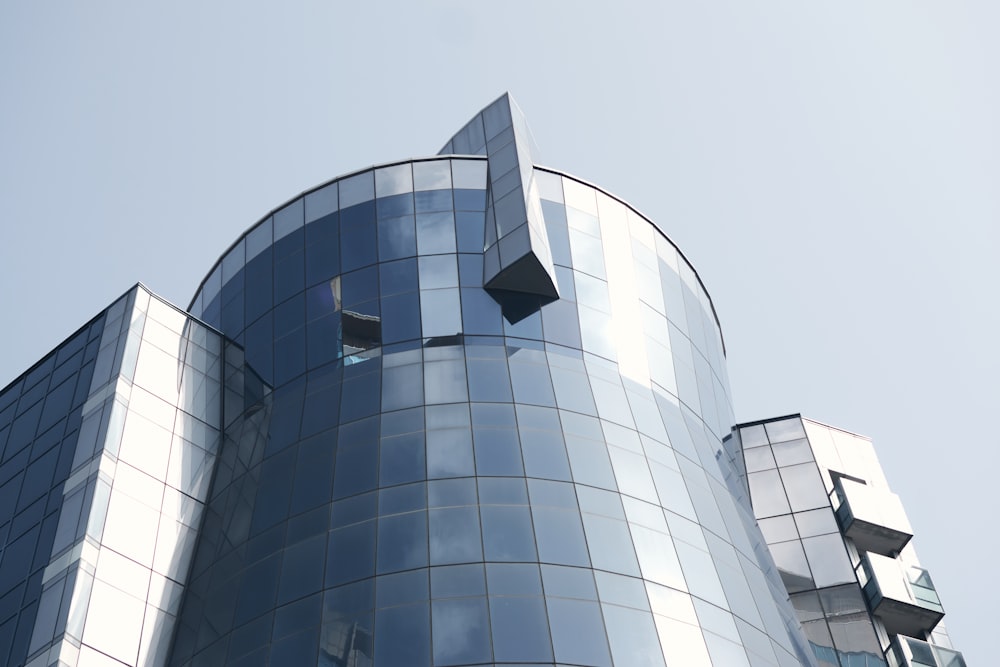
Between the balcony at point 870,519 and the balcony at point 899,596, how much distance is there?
1.19m

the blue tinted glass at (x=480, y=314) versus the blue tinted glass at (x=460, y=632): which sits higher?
the blue tinted glass at (x=480, y=314)

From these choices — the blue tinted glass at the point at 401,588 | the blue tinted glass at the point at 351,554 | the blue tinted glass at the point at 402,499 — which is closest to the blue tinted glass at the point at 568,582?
the blue tinted glass at the point at 401,588

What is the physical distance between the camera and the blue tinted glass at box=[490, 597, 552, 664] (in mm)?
31438

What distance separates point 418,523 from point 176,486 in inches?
409

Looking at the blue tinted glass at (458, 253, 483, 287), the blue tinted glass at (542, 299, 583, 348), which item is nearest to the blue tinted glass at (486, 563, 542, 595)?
the blue tinted glass at (542, 299, 583, 348)

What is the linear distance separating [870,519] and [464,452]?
874 inches

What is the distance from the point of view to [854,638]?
157 ft

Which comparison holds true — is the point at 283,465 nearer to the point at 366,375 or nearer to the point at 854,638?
the point at 366,375

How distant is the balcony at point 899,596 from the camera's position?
161 ft

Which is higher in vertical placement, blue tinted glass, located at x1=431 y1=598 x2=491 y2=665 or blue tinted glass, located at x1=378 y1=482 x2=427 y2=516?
blue tinted glass, located at x1=378 y1=482 x2=427 y2=516

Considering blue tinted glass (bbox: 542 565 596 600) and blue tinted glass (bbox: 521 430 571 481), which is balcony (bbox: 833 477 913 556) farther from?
blue tinted glass (bbox: 542 565 596 600)

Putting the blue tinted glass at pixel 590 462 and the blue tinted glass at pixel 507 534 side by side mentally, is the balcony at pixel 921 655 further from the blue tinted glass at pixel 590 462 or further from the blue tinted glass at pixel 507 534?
the blue tinted glass at pixel 507 534

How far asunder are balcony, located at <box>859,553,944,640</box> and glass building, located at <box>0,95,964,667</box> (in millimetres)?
133

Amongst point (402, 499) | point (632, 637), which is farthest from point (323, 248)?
point (632, 637)
